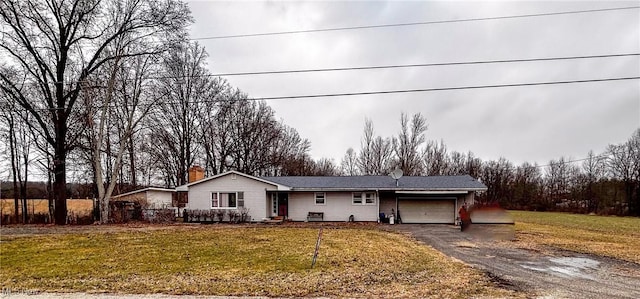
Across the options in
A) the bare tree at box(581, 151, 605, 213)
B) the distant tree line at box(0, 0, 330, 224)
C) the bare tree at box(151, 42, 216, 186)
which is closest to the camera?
the distant tree line at box(0, 0, 330, 224)

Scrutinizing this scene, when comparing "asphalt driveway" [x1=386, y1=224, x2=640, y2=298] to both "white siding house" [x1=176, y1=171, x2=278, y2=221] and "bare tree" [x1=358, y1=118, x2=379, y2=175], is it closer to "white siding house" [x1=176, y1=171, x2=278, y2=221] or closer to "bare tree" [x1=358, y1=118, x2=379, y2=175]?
"white siding house" [x1=176, y1=171, x2=278, y2=221]

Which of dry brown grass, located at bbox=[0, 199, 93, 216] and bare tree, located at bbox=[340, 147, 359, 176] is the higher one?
Result: bare tree, located at bbox=[340, 147, 359, 176]

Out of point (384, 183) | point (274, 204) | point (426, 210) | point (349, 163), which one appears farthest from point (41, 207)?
point (349, 163)

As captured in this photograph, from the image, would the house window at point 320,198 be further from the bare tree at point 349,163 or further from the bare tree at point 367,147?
the bare tree at point 349,163

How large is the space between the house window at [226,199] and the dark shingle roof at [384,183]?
302 centimetres

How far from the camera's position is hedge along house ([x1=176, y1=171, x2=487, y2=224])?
23.7m

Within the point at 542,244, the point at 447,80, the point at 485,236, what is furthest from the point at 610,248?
the point at 447,80

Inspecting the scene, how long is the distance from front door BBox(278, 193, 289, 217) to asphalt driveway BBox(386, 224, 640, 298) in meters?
12.2

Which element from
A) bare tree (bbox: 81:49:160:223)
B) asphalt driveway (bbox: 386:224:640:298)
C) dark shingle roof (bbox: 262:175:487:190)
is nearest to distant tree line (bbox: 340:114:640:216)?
dark shingle roof (bbox: 262:175:487:190)

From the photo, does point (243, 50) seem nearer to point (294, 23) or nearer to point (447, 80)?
point (294, 23)

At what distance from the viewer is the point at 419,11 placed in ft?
40.8

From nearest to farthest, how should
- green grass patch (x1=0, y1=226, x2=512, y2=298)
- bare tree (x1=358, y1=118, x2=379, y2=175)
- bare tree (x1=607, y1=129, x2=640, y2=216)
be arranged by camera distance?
1. green grass patch (x1=0, y1=226, x2=512, y2=298)
2. bare tree (x1=607, y1=129, x2=640, y2=216)
3. bare tree (x1=358, y1=118, x2=379, y2=175)

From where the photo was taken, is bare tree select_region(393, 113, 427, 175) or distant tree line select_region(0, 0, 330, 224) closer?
distant tree line select_region(0, 0, 330, 224)

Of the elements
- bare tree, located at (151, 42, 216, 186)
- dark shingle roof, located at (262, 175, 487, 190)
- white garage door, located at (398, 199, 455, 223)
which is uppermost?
bare tree, located at (151, 42, 216, 186)
